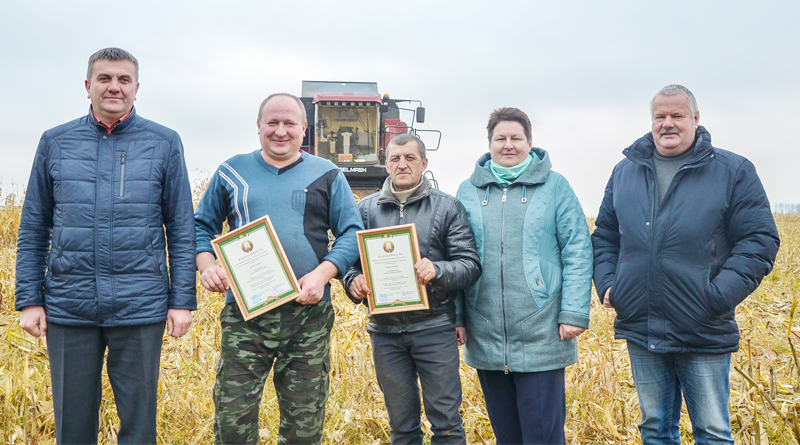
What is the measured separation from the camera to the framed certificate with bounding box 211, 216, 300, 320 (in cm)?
271

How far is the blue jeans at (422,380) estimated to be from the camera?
2852 millimetres

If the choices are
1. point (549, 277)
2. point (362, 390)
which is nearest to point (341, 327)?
point (362, 390)

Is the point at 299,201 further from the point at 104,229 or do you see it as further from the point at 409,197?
the point at 104,229

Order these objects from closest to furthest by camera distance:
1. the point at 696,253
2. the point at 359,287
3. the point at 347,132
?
the point at 696,253, the point at 359,287, the point at 347,132

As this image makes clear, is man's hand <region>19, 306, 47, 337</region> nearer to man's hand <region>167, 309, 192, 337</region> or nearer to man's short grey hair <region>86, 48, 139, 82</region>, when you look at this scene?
man's hand <region>167, 309, 192, 337</region>

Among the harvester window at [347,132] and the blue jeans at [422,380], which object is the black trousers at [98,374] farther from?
the harvester window at [347,132]

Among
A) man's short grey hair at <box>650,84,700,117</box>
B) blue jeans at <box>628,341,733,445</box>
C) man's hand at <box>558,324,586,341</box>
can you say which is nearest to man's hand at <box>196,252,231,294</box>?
man's hand at <box>558,324,586,341</box>

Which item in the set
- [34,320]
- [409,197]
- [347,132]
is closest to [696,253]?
[409,197]

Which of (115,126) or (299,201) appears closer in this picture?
(115,126)

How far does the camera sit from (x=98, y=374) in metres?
2.69

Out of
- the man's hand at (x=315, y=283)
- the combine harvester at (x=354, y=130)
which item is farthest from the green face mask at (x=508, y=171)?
the combine harvester at (x=354, y=130)

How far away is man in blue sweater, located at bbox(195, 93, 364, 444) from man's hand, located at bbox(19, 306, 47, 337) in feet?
2.32

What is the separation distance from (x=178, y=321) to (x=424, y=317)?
3.81 feet

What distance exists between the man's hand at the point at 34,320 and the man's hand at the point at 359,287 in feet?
4.63
